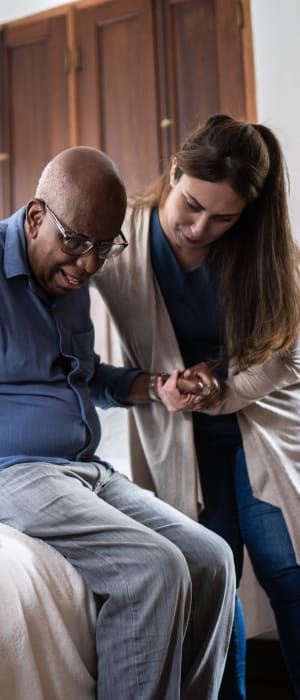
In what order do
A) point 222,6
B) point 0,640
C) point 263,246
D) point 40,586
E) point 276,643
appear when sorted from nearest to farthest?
point 0,640, point 40,586, point 263,246, point 276,643, point 222,6

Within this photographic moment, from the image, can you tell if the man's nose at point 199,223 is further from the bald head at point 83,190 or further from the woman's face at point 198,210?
the bald head at point 83,190

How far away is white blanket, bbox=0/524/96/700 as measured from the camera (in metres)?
1.04

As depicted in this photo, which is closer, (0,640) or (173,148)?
(0,640)

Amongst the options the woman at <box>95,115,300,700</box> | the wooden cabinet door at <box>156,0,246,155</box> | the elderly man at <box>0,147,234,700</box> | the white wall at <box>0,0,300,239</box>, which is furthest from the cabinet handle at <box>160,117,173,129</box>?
the elderly man at <box>0,147,234,700</box>

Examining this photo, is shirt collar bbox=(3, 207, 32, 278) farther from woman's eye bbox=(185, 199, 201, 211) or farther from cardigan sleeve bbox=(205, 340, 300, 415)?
cardigan sleeve bbox=(205, 340, 300, 415)

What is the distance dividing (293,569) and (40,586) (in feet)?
1.99

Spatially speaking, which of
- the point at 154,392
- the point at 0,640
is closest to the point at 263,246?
the point at 154,392

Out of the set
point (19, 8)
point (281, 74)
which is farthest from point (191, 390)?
point (19, 8)

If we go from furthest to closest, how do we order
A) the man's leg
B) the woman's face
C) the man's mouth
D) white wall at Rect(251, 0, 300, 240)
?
white wall at Rect(251, 0, 300, 240) → the woman's face → the man's mouth → the man's leg

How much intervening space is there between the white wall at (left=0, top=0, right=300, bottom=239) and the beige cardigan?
0.85m

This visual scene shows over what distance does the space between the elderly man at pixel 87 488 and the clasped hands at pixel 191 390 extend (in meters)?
0.18

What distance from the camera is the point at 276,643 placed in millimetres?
2242

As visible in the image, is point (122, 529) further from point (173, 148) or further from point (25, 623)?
point (173, 148)

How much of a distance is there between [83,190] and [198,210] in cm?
30
